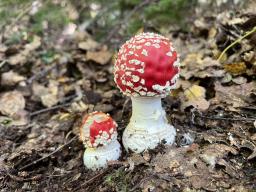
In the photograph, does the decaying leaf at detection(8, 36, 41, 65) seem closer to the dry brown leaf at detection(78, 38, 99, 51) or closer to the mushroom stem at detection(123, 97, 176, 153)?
the dry brown leaf at detection(78, 38, 99, 51)

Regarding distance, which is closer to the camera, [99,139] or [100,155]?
[99,139]

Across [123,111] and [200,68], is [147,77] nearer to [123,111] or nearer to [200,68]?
[123,111]

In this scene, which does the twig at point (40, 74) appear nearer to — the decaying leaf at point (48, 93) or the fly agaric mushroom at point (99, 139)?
the decaying leaf at point (48, 93)

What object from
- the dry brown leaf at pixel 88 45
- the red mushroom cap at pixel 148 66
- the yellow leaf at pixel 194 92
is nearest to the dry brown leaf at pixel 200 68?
the yellow leaf at pixel 194 92

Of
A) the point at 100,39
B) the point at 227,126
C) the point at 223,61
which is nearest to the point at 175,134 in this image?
the point at 227,126

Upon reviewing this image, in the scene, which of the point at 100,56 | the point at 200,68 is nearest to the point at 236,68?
the point at 200,68

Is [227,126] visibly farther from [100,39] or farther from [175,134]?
[100,39]
